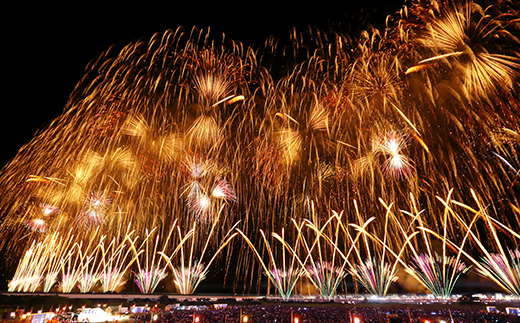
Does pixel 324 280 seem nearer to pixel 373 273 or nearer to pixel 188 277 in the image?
pixel 373 273

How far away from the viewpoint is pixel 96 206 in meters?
26.2

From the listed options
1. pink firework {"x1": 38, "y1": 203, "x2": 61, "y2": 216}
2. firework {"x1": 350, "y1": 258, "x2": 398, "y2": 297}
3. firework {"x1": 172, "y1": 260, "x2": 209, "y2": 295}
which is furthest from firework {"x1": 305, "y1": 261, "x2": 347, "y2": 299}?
pink firework {"x1": 38, "y1": 203, "x2": 61, "y2": 216}

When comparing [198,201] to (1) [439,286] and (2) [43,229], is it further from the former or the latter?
(1) [439,286]

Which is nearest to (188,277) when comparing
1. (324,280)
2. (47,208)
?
(324,280)

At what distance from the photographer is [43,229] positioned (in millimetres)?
34344

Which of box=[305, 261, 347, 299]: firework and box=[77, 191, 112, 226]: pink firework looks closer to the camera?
box=[77, 191, 112, 226]: pink firework

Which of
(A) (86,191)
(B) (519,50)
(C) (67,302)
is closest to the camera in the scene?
(B) (519,50)

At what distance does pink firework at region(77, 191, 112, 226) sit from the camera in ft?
84.1

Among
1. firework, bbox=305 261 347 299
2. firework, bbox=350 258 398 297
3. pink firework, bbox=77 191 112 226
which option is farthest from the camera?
firework, bbox=305 261 347 299

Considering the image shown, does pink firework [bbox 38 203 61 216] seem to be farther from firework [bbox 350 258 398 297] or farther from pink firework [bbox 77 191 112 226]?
firework [bbox 350 258 398 297]

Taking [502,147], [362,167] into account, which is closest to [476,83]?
[502,147]

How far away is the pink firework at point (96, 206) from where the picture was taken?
1009 inches

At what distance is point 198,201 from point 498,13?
23.7 meters

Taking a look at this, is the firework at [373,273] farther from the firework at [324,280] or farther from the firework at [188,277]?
the firework at [188,277]
